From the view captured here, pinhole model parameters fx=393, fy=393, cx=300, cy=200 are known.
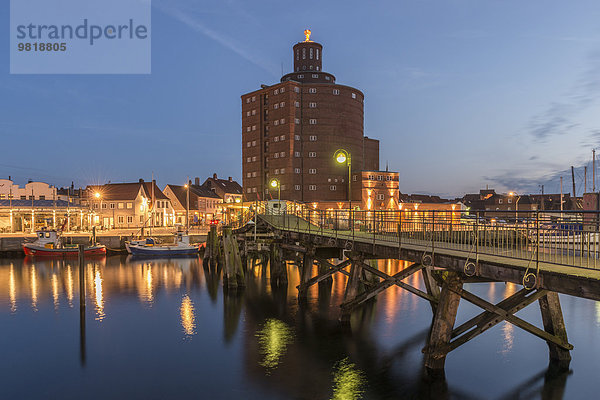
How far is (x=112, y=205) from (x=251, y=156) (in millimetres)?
30168

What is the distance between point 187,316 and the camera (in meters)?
23.3

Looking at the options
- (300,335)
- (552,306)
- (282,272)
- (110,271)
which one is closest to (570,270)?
(552,306)

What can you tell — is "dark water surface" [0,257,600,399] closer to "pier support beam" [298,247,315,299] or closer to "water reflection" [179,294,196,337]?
"water reflection" [179,294,196,337]

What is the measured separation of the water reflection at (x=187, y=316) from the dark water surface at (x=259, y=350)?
0.07 metres

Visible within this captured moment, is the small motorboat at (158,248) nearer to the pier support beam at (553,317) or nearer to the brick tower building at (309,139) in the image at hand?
the brick tower building at (309,139)

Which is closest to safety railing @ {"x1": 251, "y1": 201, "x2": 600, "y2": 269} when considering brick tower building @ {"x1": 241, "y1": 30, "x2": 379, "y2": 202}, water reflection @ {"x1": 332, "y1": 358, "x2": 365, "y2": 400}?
water reflection @ {"x1": 332, "y1": 358, "x2": 365, "y2": 400}

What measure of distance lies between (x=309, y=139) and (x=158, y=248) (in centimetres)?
3989

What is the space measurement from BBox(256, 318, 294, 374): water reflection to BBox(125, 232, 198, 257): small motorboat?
113 ft

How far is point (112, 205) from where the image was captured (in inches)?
3125

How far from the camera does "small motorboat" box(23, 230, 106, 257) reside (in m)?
49.2

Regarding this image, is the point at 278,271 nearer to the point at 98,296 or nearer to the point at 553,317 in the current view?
the point at 98,296

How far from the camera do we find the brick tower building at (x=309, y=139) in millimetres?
79312

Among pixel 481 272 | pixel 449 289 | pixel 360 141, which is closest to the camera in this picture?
pixel 481 272

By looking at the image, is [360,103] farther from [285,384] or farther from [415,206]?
[285,384]
